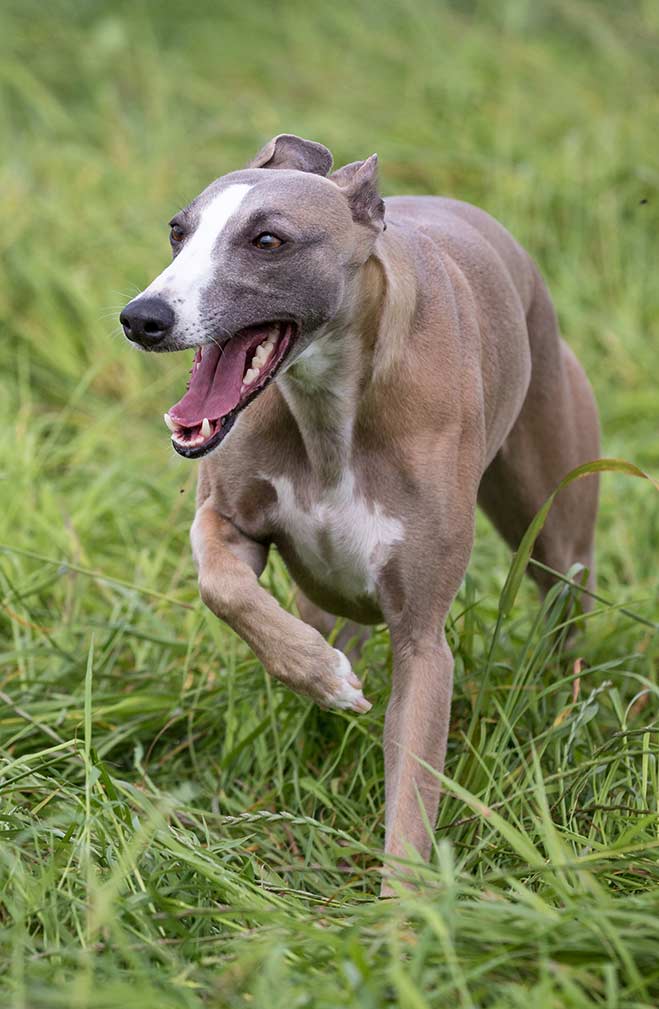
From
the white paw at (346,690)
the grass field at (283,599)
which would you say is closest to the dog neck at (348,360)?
the white paw at (346,690)

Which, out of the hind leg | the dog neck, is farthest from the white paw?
the hind leg

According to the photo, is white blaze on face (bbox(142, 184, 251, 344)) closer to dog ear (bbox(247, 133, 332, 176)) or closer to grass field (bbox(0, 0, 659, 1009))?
dog ear (bbox(247, 133, 332, 176))

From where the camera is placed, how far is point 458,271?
421cm

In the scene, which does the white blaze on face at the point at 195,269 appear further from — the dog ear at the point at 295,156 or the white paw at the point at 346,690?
the white paw at the point at 346,690

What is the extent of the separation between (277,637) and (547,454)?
5.42ft

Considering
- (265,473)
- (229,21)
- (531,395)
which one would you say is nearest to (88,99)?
(229,21)

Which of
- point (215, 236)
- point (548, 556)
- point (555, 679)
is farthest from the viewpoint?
point (548, 556)

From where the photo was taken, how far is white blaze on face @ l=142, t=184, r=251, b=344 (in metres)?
3.36

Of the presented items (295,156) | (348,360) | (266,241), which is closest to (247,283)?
(266,241)

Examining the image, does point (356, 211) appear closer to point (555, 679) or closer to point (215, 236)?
point (215, 236)

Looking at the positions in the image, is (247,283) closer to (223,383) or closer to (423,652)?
(223,383)

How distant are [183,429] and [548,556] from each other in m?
1.94

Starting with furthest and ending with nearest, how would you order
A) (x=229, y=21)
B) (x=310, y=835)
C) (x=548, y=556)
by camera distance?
(x=229, y=21) < (x=548, y=556) < (x=310, y=835)

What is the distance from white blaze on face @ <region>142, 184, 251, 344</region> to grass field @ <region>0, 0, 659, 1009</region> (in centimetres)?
85
